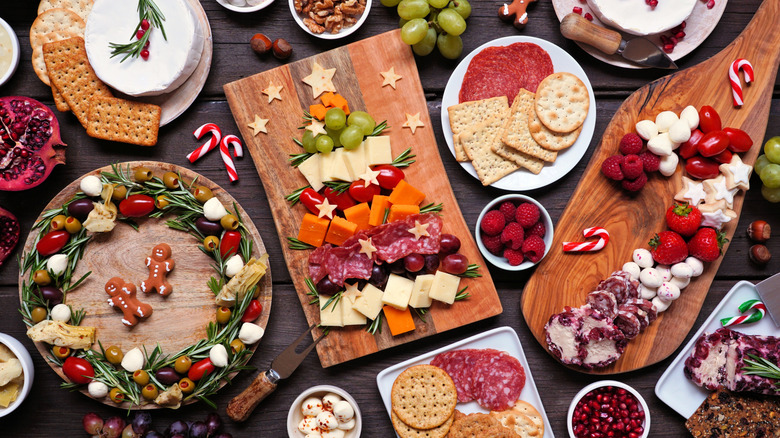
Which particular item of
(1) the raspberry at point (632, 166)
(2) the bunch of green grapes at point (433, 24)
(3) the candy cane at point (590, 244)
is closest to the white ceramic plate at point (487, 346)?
(3) the candy cane at point (590, 244)

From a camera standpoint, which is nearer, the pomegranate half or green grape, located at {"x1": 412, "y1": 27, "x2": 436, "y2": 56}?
the pomegranate half

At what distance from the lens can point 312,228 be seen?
1.90 m

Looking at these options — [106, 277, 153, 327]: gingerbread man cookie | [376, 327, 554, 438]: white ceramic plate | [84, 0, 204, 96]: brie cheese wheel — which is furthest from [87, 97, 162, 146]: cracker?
[376, 327, 554, 438]: white ceramic plate

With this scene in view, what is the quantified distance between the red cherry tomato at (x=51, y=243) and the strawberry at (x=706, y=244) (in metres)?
2.42

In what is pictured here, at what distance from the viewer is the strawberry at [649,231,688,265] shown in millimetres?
1896

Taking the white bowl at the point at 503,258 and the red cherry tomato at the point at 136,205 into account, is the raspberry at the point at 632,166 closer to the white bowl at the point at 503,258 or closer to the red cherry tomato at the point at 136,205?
the white bowl at the point at 503,258

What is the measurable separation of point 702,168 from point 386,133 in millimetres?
1238

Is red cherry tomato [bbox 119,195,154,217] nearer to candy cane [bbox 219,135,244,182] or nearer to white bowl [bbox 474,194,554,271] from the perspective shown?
candy cane [bbox 219,135,244,182]

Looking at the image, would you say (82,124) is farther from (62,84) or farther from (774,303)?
(774,303)

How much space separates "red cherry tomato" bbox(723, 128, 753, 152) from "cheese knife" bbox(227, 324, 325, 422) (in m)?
1.78

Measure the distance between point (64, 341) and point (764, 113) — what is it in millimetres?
2847

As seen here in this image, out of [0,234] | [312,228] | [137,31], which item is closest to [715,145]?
[312,228]

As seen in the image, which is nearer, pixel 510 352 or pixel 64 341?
pixel 64 341

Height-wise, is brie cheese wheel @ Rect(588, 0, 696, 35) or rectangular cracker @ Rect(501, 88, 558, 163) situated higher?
brie cheese wheel @ Rect(588, 0, 696, 35)
